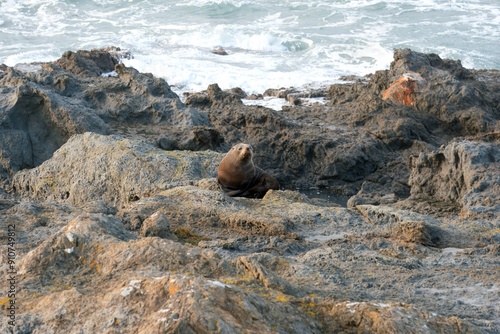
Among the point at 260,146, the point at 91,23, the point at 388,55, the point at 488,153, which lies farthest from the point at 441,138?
the point at 91,23

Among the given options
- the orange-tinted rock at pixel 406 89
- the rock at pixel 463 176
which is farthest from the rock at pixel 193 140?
the orange-tinted rock at pixel 406 89

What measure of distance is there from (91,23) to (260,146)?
2107cm

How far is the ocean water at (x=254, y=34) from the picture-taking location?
70.9 feet

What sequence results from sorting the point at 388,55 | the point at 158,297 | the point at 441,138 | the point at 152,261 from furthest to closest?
the point at 388,55, the point at 441,138, the point at 152,261, the point at 158,297

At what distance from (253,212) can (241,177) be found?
2618 mm

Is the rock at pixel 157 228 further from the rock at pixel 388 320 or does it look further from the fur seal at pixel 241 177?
the fur seal at pixel 241 177

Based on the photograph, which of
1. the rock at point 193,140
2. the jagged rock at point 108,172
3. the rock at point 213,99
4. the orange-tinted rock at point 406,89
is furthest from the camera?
the rock at point 213,99

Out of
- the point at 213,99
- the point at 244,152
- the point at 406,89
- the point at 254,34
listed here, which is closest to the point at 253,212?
the point at 244,152

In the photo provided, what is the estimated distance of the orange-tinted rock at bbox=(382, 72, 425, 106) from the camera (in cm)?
1201

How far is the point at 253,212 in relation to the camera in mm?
5758

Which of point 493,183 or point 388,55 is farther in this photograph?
point 388,55

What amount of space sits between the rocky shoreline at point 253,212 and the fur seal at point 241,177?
0.30m

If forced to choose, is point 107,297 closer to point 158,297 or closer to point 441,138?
point 158,297

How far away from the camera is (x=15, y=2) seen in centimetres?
3344
